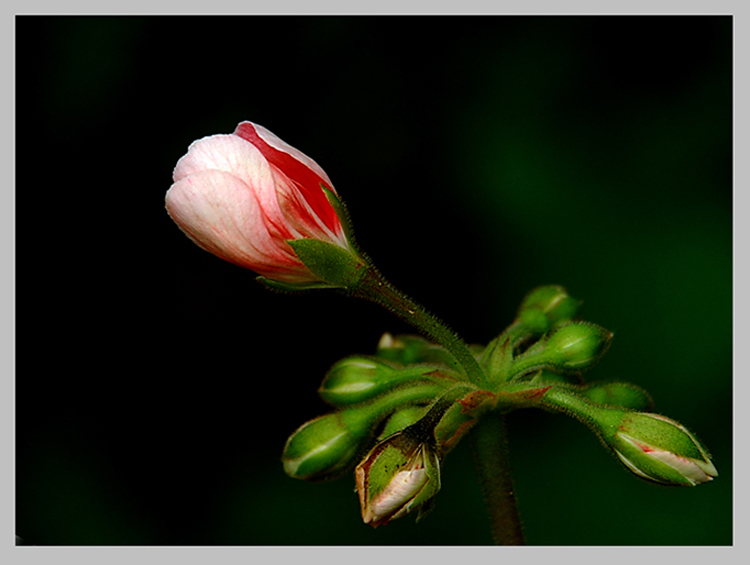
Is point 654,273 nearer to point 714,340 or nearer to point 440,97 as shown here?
point 714,340

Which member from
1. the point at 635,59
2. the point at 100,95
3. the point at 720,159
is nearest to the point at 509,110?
the point at 635,59

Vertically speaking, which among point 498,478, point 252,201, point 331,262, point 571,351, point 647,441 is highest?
point 252,201

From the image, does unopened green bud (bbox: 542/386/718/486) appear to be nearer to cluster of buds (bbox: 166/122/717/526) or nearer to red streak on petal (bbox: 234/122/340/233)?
cluster of buds (bbox: 166/122/717/526)

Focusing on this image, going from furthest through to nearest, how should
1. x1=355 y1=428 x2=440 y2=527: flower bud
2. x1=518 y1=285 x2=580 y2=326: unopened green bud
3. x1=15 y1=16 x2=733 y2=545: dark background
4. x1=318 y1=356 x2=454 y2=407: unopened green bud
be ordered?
1. x1=15 y1=16 x2=733 y2=545: dark background
2. x1=518 y1=285 x2=580 y2=326: unopened green bud
3. x1=318 y1=356 x2=454 y2=407: unopened green bud
4. x1=355 y1=428 x2=440 y2=527: flower bud

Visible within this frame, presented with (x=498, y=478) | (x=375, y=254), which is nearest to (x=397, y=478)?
(x=498, y=478)

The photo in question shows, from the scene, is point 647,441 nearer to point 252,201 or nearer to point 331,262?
point 331,262

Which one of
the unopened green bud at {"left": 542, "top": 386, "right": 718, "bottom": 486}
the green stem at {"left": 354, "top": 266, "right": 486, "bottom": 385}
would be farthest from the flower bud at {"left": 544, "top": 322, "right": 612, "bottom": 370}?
the green stem at {"left": 354, "top": 266, "right": 486, "bottom": 385}
